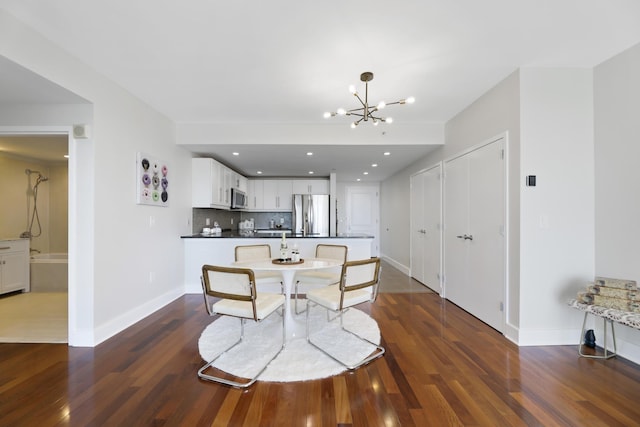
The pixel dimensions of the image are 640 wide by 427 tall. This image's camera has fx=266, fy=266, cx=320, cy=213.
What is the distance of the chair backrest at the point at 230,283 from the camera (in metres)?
1.94

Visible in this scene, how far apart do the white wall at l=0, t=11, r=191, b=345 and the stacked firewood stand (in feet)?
14.2

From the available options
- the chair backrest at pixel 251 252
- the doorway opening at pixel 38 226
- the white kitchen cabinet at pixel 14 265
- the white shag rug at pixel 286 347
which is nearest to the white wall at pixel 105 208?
the doorway opening at pixel 38 226

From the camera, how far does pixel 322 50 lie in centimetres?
216

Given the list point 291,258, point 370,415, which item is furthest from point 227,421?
point 291,258

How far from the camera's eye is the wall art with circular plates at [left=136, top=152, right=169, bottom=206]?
9.93 feet

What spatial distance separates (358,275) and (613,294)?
204 centimetres

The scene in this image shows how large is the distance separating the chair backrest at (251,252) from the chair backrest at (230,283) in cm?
118

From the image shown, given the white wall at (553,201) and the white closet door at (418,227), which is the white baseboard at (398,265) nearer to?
the white closet door at (418,227)

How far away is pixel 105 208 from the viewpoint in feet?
8.48

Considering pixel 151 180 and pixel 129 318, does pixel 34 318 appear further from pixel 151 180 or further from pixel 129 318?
pixel 151 180

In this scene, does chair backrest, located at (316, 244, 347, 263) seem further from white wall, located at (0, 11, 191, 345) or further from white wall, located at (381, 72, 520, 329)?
white wall, located at (0, 11, 191, 345)

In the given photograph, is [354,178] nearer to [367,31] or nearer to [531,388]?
[367,31]

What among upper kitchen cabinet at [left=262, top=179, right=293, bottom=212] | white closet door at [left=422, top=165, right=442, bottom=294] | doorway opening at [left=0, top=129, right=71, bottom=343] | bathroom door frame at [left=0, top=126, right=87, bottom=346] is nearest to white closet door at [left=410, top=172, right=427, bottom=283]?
white closet door at [left=422, top=165, right=442, bottom=294]

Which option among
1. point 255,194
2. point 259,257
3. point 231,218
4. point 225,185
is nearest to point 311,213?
point 255,194
